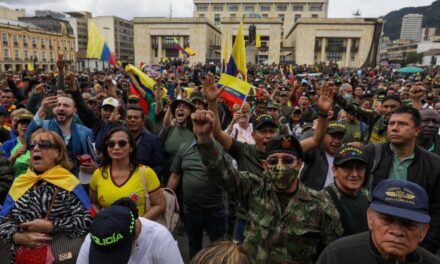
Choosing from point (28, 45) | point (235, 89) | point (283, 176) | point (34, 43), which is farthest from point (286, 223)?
point (34, 43)

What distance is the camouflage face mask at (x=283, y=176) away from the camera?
2.23 metres

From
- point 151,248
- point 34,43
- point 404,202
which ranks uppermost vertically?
point 34,43

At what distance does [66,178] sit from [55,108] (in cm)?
140

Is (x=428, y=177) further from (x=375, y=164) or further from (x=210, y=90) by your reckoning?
(x=210, y=90)

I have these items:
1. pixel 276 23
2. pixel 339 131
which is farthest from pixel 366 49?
pixel 339 131

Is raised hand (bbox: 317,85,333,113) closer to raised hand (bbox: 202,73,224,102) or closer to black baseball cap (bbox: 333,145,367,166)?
black baseball cap (bbox: 333,145,367,166)

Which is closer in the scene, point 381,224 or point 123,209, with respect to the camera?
point 381,224

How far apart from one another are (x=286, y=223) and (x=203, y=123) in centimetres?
89

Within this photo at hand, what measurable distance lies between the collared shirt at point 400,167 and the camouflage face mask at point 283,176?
1281 mm

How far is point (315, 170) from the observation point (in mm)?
3223

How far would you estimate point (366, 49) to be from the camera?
210ft

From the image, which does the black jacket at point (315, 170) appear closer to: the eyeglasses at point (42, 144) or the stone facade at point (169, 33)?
the eyeglasses at point (42, 144)

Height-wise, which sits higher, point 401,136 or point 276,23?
point 276,23

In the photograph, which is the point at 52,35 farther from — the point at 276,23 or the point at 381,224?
the point at 381,224
